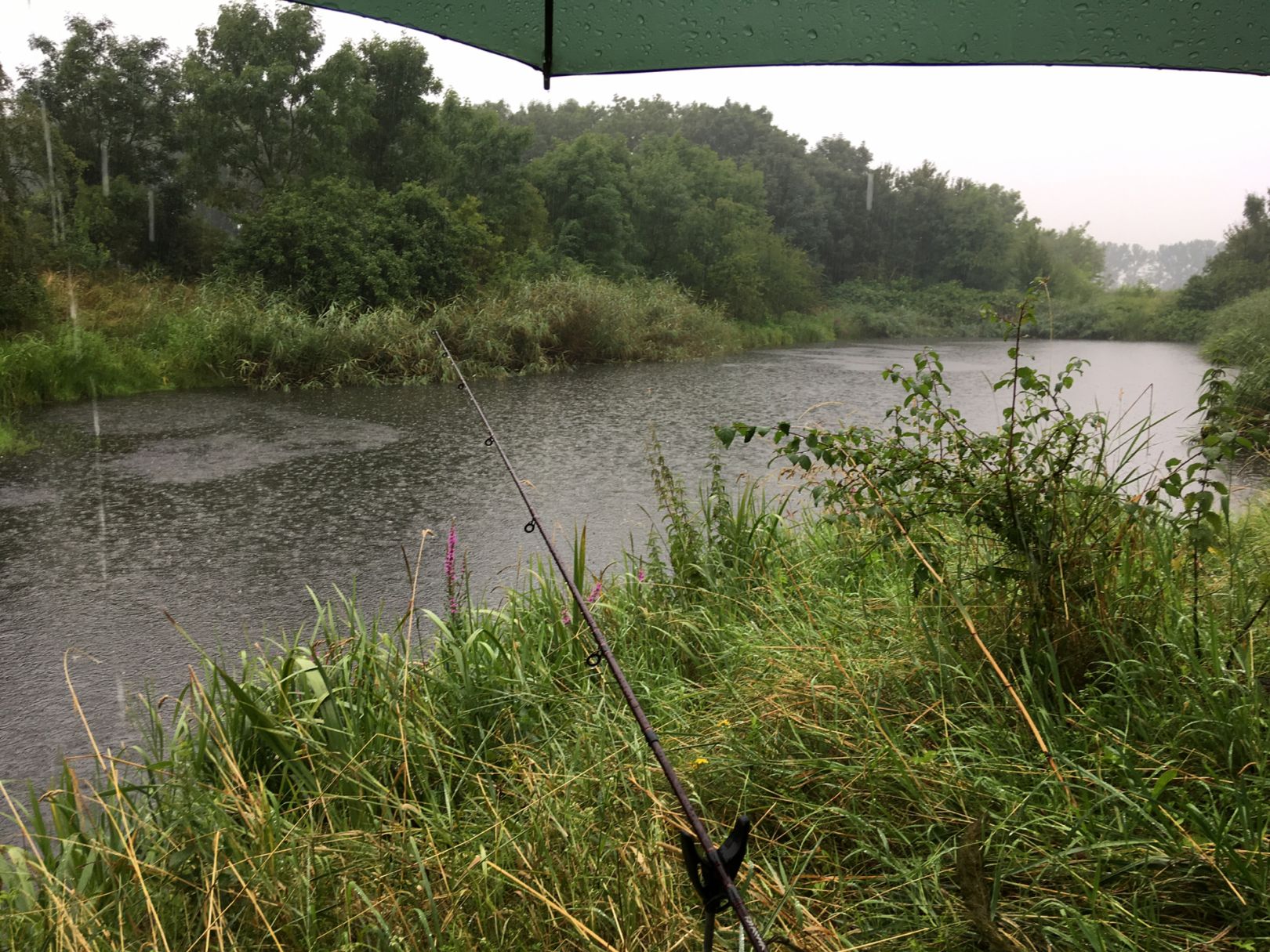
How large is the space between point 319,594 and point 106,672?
3.07 feet

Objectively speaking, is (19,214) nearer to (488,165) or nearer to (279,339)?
(279,339)

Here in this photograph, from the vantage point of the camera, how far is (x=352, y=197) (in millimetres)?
15250

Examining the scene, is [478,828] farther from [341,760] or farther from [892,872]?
[892,872]

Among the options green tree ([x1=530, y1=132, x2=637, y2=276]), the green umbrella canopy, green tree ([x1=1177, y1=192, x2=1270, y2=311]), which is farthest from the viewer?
green tree ([x1=530, y1=132, x2=637, y2=276])

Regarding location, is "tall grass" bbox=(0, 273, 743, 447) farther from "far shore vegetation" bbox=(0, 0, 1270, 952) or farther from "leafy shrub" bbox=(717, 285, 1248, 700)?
"leafy shrub" bbox=(717, 285, 1248, 700)

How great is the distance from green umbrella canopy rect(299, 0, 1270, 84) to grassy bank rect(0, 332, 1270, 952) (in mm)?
849

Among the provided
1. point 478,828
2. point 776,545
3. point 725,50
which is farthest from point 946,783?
point 776,545

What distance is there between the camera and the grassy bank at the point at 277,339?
966 centimetres

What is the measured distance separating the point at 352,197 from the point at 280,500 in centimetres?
1122

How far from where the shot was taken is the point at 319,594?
3.92m

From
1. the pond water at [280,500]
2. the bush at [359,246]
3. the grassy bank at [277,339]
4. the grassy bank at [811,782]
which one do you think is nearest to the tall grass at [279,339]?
the grassy bank at [277,339]

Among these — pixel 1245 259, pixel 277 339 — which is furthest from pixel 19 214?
pixel 1245 259

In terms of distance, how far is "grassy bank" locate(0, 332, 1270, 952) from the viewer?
4.18 ft

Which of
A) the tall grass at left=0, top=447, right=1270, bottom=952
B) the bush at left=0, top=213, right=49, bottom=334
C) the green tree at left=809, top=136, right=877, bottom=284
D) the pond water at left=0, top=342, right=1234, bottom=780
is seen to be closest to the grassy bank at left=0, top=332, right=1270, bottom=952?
the tall grass at left=0, top=447, right=1270, bottom=952
